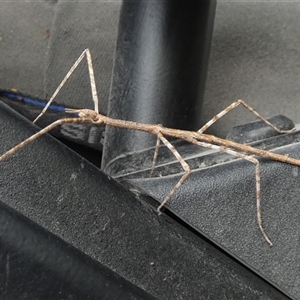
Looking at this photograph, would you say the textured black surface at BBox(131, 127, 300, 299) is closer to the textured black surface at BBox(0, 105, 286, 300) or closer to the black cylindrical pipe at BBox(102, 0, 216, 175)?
the textured black surface at BBox(0, 105, 286, 300)

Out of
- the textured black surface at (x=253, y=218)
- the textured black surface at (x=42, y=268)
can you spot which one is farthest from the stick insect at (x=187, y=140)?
the textured black surface at (x=42, y=268)

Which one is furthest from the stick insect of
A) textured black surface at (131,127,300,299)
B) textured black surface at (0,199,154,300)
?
textured black surface at (0,199,154,300)

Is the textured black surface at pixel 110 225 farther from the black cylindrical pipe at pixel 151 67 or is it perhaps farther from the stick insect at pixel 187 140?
the black cylindrical pipe at pixel 151 67

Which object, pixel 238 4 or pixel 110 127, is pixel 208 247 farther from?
pixel 238 4

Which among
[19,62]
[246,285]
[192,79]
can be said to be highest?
[192,79]

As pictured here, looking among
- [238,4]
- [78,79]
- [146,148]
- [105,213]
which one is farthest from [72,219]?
[238,4]

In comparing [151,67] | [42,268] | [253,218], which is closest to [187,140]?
[151,67]
